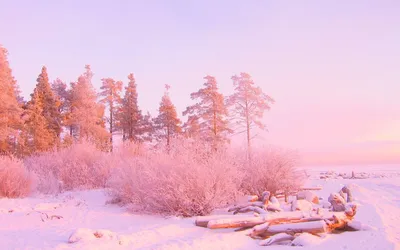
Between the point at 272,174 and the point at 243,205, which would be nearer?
the point at 243,205

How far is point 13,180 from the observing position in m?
15.1

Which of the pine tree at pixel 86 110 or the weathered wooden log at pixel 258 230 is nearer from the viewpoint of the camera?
the weathered wooden log at pixel 258 230

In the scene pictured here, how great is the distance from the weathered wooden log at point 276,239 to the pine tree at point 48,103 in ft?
93.1

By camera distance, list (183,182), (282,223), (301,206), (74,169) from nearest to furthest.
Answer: (282,223) → (183,182) → (301,206) → (74,169)

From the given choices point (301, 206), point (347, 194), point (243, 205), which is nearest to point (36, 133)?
point (243, 205)

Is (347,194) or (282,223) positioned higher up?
(282,223)

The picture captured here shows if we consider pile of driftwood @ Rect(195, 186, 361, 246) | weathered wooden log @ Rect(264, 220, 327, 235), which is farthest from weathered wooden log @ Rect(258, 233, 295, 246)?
weathered wooden log @ Rect(264, 220, 327, 235)

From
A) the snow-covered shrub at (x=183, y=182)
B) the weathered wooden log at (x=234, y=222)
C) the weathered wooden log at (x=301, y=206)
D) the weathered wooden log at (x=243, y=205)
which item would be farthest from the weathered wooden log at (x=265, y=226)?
the weathered wooden log at (x=243, y=205)

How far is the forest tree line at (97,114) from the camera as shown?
86.4 feet

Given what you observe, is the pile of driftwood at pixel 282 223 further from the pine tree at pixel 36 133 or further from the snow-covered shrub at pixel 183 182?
the pine tree at pixel 36 133

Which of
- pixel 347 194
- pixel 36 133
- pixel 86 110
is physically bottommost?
pixel 347 194

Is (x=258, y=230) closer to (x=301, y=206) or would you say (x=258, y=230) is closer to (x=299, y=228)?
(x=299, y=228)

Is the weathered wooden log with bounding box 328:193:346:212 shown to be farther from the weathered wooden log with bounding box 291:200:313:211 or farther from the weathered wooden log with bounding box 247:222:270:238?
the weathered wooden log with bounding box 247:222:270:238

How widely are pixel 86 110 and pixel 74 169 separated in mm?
14187
